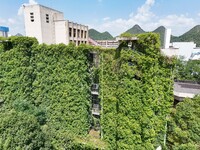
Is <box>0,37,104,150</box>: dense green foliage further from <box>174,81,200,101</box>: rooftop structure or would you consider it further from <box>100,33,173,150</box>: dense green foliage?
<box>174,81,200,101</box>: rooftop structure

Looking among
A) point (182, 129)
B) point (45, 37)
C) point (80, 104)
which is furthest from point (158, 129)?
point (45, 37)

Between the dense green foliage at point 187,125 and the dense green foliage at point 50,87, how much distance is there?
24.6 feet

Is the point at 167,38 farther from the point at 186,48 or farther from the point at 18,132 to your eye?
the point at 186,48

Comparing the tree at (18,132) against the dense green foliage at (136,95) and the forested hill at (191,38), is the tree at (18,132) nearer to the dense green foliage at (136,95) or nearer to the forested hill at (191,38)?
the dense green foliage at (136,95)

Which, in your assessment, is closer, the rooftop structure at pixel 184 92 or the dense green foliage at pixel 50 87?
the rooftop structure at pixel 184 92

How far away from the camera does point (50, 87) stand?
15211mm

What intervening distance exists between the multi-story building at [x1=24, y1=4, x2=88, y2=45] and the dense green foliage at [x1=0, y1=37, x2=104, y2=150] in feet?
32.7

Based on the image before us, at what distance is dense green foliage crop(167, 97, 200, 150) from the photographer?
38.3 ft

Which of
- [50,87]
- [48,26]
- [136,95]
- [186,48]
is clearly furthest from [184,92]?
[186,48]

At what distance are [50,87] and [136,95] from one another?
8415 millimetres

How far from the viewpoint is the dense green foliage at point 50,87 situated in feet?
47.0

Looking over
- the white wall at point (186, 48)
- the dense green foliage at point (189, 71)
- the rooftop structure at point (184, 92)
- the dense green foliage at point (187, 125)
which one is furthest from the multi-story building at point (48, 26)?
the white wall at point (186, 48)

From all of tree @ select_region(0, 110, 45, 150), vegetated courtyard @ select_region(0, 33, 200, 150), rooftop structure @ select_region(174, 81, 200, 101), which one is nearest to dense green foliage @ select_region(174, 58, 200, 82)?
rooftop structure @ select_region(174, 81, 200, 101)

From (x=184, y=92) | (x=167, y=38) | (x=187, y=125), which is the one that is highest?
(x=167, y=38)
